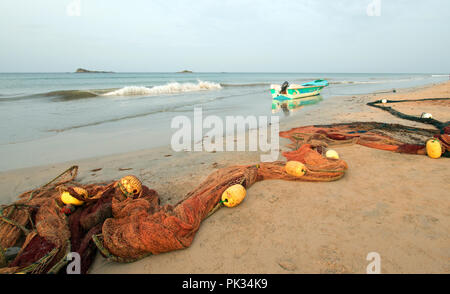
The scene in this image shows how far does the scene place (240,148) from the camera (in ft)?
20.7

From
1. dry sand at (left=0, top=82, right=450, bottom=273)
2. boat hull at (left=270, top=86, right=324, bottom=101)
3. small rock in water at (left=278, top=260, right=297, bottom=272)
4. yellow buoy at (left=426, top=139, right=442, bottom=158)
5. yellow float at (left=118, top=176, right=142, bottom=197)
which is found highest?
boat hull at (left=270, top=86, right=324, bottom=101)

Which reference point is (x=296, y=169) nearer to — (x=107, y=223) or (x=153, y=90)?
(x=107, y=223)

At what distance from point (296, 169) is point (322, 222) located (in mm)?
1229

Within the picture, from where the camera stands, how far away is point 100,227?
2.68 metres

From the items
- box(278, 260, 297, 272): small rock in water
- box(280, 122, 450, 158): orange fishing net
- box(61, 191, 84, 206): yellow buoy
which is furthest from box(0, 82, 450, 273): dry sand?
box(61, 191, 84, 206): yellow buoy

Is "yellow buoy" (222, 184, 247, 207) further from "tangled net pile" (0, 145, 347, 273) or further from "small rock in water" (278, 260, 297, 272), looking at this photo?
"small rock in water" (278, 260, 297, 272)

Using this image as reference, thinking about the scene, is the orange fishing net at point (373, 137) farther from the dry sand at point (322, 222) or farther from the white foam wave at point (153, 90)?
the white foam wave at point (153, 90)

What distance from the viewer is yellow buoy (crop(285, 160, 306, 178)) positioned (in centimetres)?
394

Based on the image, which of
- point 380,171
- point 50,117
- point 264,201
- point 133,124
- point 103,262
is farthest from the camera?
point 50,117

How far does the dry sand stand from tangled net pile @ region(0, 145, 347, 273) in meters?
0.18

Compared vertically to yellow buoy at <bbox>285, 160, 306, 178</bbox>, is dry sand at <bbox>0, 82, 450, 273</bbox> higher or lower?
lower
